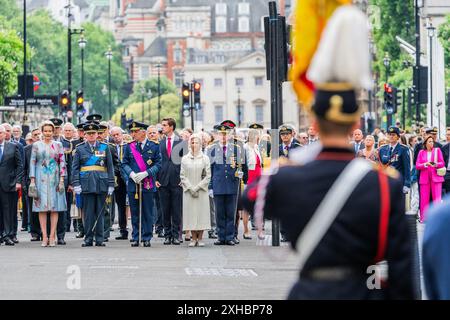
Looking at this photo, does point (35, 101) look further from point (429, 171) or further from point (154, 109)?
point (154, 109)

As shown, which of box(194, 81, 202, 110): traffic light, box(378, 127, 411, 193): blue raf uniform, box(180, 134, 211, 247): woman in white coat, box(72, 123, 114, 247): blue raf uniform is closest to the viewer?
box(72, 123, 114, 247): blue raf uniform

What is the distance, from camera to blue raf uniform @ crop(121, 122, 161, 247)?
80.8 feet

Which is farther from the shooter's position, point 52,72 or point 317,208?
point 52,72

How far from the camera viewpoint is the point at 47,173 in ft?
79.5

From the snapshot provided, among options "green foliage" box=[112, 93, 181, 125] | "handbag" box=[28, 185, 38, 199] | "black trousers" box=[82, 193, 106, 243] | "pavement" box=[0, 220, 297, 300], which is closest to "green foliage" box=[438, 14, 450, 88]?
"pavement" box=[0, 220, 297, 300]

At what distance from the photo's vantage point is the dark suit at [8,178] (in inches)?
976

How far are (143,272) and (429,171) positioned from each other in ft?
45.7

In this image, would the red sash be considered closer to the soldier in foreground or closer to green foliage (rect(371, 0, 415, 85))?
the soldier in foreground

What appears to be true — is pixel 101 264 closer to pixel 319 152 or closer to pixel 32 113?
pixel 319 152

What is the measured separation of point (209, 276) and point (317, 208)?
1191cm

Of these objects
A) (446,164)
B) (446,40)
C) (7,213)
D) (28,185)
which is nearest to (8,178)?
(28,185)

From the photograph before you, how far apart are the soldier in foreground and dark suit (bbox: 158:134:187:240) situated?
1874 centimetres
